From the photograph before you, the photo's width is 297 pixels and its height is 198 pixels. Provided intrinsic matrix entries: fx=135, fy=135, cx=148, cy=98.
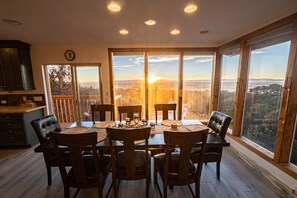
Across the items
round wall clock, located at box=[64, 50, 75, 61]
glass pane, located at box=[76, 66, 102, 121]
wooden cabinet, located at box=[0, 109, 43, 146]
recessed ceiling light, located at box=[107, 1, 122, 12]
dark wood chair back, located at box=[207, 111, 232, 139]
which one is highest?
recessed ceiling light, located at box=[107, 1, 122, 12]

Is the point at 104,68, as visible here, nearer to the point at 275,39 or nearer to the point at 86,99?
the point at 86,99

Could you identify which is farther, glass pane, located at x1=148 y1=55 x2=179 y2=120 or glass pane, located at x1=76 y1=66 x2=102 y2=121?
glass pane, located at x1=148 y1=55 x2=179 y2=120

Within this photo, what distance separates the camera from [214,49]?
3.63m

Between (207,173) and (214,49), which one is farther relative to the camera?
(214,49)

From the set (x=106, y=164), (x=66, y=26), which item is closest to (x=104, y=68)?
(x=66, y=26)

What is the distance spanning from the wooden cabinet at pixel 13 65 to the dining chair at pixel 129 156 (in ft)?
10.8

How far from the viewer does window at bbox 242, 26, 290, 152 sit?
6.99 ft

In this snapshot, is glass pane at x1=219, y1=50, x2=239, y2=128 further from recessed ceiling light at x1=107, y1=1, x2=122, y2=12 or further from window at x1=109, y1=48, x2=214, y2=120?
recessed ceiling light at x1=107, y1=1, x2=122, y2=12

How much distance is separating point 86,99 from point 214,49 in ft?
12.4

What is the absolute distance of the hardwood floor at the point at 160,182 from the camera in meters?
1.80

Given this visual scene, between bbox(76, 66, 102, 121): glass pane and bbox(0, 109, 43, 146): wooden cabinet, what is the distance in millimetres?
1185

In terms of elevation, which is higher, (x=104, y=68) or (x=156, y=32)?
(x=156, y=32)

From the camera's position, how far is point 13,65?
3174 millimetres

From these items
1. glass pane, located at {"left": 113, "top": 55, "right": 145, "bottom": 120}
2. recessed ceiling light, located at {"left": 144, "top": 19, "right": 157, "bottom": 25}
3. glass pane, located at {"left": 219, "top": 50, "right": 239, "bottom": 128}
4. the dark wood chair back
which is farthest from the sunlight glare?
the dark wood chair back
